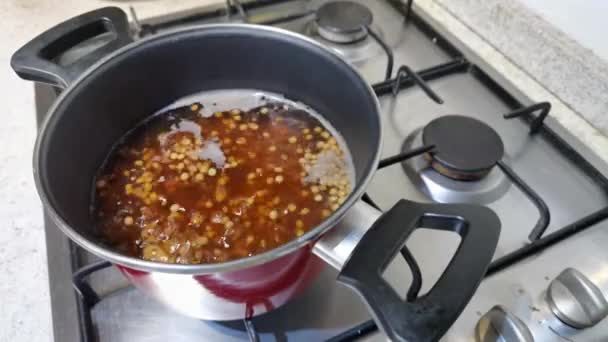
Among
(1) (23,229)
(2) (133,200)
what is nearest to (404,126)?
(2) (133,200)

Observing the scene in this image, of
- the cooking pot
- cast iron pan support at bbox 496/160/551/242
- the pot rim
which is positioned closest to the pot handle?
the cooking pot

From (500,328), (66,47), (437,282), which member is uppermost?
(66,47)

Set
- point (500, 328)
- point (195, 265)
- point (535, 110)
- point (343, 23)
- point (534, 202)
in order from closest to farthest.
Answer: point (195, 265), point (500, 328), point (534, 202), point (535, 110), point (343, 23)

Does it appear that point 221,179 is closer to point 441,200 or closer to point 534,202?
point 441,200

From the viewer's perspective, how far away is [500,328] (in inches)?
18.4

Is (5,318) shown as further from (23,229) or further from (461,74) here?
(461,74)

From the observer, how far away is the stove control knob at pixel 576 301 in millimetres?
473

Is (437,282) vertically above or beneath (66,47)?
beneath

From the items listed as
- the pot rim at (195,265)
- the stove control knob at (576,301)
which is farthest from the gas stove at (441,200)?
the pot rim at (195,265)

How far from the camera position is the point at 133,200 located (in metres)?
0.60

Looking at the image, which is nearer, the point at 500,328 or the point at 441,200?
the point at 500,328

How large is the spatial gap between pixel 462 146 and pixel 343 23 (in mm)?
322

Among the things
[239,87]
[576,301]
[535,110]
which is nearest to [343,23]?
[239,87]

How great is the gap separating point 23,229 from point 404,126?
54 centimetres
